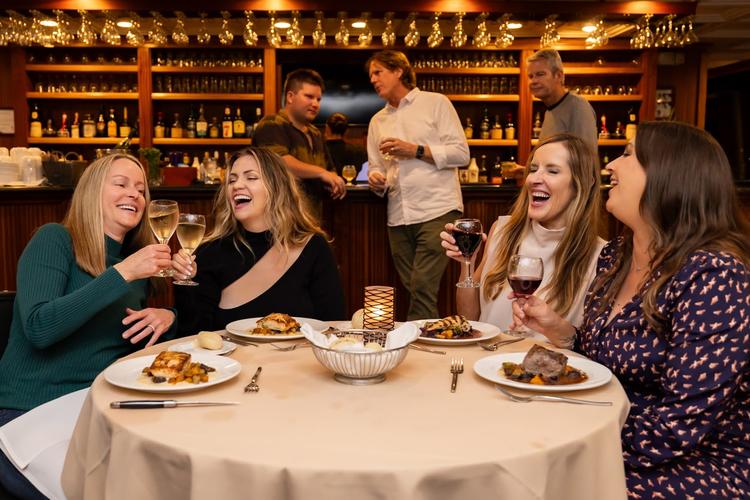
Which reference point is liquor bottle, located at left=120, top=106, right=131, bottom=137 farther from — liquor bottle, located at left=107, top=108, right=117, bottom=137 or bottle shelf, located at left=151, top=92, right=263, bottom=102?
bottle shelf, located at left=151, top=92, right=263, bottom=102

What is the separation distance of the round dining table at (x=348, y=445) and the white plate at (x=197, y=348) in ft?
0.70

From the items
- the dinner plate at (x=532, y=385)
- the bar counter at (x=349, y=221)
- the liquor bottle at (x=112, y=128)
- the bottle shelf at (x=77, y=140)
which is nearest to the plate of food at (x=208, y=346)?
the dinner plate at (x=532, y=385)

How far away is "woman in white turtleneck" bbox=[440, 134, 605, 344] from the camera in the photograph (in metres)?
2.21

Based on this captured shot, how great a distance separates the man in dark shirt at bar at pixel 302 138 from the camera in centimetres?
412

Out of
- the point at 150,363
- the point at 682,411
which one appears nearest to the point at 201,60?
the point at 150,363

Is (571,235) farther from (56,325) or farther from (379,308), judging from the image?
(56,325)

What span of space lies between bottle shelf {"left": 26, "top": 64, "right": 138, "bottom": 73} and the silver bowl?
6.45 m

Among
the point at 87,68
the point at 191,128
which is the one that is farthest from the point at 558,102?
the point at 87,68

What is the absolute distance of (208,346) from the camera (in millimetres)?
1677

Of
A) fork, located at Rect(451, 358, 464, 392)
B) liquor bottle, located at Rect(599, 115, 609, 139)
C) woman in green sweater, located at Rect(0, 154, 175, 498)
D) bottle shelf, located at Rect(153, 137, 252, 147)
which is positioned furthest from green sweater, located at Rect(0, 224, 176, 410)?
liquor bottle, located at Rect(599, 115, 609, 139)

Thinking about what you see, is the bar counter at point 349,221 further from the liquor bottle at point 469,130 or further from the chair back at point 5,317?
the liquor bottle at point 469,130

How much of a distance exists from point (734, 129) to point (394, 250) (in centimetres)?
915

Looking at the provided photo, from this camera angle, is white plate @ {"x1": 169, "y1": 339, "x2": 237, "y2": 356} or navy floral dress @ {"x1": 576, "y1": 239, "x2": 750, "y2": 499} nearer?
navy floral dress @ {"x1": 576, "y1": 239, "x2": 750, "y2": 499}

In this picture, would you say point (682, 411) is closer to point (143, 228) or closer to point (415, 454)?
point (415, 454)
